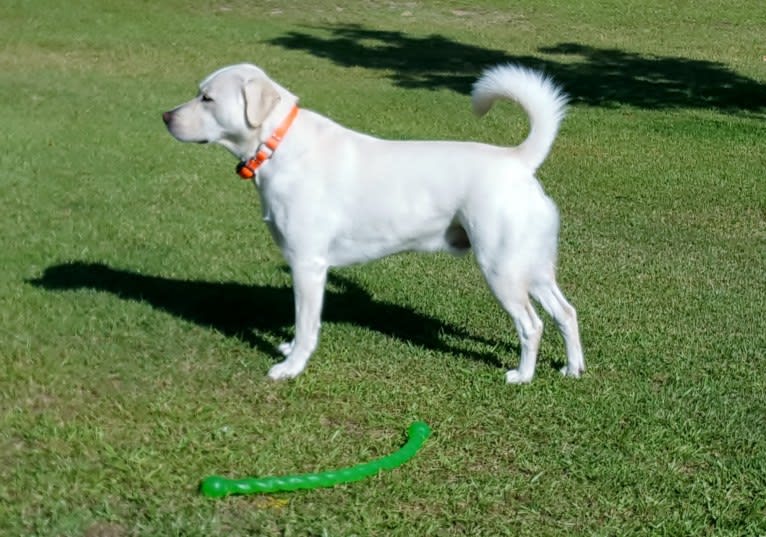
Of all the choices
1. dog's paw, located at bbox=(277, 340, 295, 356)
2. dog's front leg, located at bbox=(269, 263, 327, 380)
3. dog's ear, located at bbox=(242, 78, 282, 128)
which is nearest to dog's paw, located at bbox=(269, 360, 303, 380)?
dog's front leg, located at bbox=(269, 263, 327, 380)

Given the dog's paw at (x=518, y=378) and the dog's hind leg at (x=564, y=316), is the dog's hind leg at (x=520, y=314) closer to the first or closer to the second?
the dog's paw at (x=518, y=378)

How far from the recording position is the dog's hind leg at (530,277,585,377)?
5.55 meters

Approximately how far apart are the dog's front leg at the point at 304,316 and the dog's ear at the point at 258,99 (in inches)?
28.7

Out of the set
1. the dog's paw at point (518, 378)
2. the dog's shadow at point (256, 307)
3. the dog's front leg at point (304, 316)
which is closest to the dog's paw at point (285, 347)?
the dog's shadow at point (256, 307)

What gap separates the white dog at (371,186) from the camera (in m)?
5.26

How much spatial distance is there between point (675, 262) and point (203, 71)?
9.82 meters

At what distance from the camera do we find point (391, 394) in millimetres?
5359

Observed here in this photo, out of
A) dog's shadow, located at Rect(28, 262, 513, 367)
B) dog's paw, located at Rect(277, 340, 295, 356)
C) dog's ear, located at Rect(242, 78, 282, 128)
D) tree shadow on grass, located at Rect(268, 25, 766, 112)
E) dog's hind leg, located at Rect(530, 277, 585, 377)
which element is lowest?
tree shadow on grass, located at Rect(268, 25, 766, 112)

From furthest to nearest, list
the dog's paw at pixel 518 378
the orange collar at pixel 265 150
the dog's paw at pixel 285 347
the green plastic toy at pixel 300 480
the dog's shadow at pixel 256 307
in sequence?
the dog's shadow at pixel 256 307
the dog's paw at pixel 285 347
the dog's paw at pixel 518 378
the orange collar at pixel 265 150
the green plastic toy at pixel 300 480

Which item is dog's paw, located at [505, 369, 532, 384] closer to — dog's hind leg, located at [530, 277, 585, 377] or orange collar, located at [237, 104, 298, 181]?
dog's hind leg, located at [530, 277, 585, 377]

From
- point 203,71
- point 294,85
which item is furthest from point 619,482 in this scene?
point 203,71

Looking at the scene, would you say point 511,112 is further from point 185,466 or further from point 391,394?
point 185,466

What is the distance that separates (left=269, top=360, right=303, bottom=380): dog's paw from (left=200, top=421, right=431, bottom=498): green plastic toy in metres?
0.96

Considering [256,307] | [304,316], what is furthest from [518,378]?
[256,307]
